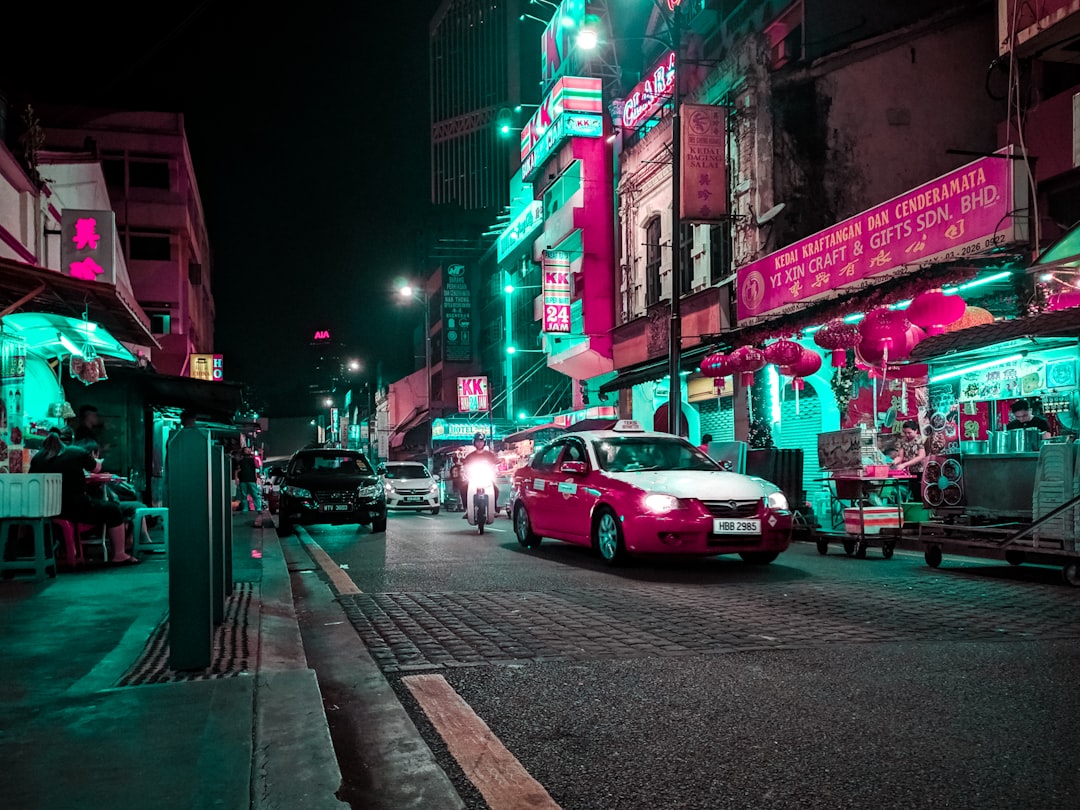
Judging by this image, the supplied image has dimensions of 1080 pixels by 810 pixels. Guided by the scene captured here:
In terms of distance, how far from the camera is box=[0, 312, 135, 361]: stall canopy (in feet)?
42.2

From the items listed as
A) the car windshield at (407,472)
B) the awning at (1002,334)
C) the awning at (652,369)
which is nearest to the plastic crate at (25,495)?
the awning at (1002,334)

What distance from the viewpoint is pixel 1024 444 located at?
1284 centimetres

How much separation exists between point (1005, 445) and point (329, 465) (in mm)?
12008

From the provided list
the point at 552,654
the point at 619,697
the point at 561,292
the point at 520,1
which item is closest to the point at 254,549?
the point at 552,654

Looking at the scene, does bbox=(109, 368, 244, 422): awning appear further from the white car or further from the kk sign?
the kk sign

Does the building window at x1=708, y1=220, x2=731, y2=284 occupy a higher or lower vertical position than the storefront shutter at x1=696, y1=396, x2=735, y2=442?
higher

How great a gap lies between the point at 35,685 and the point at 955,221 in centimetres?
1355

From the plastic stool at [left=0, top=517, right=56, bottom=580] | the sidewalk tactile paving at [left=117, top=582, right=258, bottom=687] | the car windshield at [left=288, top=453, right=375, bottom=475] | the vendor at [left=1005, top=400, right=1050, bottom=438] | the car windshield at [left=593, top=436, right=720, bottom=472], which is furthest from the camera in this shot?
the car windshield at [left=288, top=453, right=375, bottom=475]

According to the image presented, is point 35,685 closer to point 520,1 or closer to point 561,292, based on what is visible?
point 561,292

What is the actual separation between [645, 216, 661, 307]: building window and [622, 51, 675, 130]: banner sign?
2951 millimetres

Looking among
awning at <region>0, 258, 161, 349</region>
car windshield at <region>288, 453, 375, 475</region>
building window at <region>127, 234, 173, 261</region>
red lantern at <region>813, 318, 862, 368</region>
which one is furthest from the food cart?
building window at <region>127, 234, 173, 261</region>

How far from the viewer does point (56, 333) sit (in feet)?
46.0

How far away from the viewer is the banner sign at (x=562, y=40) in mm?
32438

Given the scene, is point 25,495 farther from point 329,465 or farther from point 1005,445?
point 1005,445
